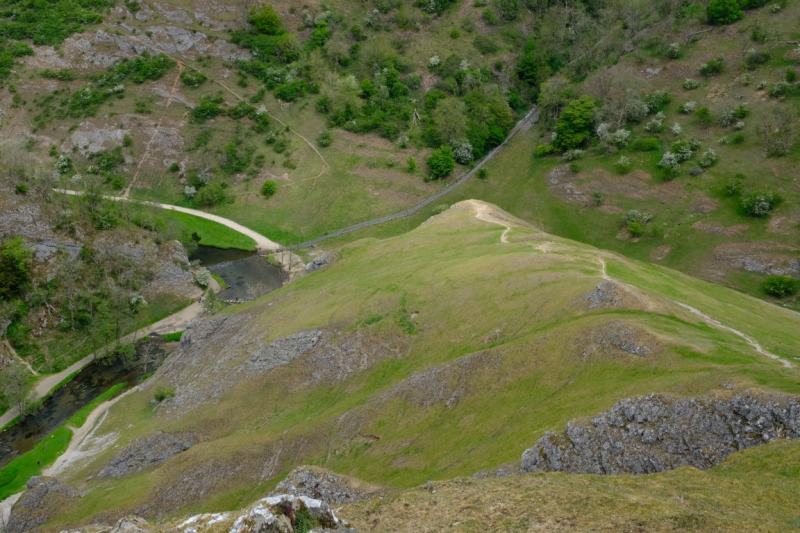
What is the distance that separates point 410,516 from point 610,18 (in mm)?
152448

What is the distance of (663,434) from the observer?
32625 mm

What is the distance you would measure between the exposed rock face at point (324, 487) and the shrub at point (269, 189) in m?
94.8

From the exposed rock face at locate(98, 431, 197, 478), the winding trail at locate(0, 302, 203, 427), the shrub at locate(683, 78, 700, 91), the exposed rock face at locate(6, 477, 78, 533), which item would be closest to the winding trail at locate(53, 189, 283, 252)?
the winding trail at locate(0, 302, 203, 427)

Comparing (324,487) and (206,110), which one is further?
(206,110)

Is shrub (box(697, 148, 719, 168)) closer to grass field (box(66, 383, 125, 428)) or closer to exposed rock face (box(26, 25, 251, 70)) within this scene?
grass field (box(66, 383, 125, 428))

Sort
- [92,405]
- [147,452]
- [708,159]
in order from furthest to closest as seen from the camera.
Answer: [708,159]
[92,405]
[147,452]

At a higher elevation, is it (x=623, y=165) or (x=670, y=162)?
(x=670, y=162)

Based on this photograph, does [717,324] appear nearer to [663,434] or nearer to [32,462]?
[663,434]

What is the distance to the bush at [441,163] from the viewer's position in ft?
414

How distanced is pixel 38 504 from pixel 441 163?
318 ft

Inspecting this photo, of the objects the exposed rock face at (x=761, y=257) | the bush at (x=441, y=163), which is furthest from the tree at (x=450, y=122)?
the exposed rock face at (x=761, y=257)

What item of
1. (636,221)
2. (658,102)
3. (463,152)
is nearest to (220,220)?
(463,152)

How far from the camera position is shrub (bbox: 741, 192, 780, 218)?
9044 cm

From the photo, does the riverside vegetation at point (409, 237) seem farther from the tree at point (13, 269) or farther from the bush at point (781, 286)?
the bush at point (781, 286)
